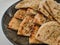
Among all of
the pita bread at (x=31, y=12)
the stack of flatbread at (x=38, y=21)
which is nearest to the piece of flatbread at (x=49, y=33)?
the stack of flatbread at (x=38, y=21)

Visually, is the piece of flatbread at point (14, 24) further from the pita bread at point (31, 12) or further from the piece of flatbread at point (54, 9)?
the piece of flatbread at point (54, 9)

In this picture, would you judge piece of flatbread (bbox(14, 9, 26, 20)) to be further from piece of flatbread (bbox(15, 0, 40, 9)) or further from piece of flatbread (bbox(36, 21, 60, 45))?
piece of flatbread (bbox(36, 21, 60, 45))

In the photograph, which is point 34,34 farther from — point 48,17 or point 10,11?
point 10,11

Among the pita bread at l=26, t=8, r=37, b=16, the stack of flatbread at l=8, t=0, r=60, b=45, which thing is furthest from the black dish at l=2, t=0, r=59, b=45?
the pita bread at l=26, t=8, r=37, b=16

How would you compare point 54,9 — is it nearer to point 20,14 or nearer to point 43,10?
point 43,10

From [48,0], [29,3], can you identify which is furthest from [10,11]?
[48,0]

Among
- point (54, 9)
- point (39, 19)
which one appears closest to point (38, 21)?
point (39, 19)
